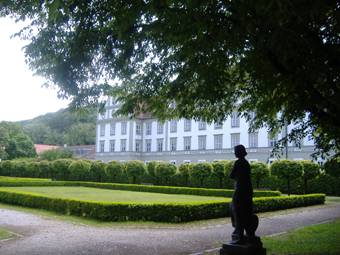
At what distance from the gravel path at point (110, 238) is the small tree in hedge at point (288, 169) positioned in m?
10.8

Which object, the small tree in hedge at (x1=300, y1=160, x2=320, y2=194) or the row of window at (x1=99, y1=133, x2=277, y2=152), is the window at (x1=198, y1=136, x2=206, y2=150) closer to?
the row of window at (x1=99, y1=133, x2=277, y2=152)

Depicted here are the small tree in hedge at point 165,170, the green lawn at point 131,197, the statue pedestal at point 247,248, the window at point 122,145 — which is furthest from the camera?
the window at point 122,145

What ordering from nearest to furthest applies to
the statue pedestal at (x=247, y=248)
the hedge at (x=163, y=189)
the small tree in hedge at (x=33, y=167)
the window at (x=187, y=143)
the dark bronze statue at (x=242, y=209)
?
1. the statue pedestal at (x=247, y=248)
2. the dark bronze statue at (x=242, y=209)
3. the hedge at (x=163, y=189)
4. the small tree in hedge at (x=33, y=167)
5. the window at (x=187, y=143)

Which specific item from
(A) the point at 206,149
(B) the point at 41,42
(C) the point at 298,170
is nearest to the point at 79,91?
(B) the point at 41,42

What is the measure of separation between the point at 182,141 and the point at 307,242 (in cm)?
3684

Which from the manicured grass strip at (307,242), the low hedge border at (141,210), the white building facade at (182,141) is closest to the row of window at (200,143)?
the white building facade at (182,141)

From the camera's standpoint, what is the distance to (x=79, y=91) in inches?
318

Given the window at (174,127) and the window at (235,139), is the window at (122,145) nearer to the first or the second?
the window at (174,127)

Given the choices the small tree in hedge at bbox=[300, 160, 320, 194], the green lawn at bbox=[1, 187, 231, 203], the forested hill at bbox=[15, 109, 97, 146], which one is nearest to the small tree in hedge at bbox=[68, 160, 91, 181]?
the green lawn at bbox=[1, 187, 231, 203]

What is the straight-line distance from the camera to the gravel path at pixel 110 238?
6.83 metres

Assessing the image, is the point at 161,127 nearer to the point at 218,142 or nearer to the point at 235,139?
the point at 218,142

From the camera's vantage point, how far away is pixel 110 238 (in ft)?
26.1

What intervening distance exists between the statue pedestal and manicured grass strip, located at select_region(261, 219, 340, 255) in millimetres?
981

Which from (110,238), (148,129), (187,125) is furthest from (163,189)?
(148,129)
